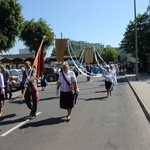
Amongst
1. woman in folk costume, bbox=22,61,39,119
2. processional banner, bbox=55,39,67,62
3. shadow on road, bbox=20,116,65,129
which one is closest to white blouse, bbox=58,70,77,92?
shadow on road, bbox=20,116,65,129

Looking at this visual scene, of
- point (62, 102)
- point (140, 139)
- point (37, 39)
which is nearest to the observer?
point (140, 139)

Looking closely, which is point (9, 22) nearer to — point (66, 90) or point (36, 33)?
point (66, 90)

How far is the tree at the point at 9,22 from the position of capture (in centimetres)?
2186

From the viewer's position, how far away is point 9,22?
2223 cm

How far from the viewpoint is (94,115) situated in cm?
1008

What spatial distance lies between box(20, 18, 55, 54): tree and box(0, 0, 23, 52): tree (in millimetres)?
24867

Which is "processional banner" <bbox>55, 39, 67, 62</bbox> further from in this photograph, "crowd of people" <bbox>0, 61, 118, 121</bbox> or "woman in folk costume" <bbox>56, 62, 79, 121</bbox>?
"woman in folk costume" <bbox>56, 62, 79, 121</bbox>

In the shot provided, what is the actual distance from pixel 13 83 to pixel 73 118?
460 inches

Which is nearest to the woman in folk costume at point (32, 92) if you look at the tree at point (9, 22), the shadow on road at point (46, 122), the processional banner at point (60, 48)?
the shadow on road at point (46, 122)

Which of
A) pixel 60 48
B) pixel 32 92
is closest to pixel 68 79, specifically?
pixel 32 92

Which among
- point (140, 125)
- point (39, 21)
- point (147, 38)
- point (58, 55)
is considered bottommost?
point (140, 125)

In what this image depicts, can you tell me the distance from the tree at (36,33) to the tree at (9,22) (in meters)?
24.9

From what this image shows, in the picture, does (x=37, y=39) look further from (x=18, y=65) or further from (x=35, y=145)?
(x=35, y=145)

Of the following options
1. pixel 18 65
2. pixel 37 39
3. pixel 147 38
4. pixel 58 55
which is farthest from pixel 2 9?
pixel 18 65
